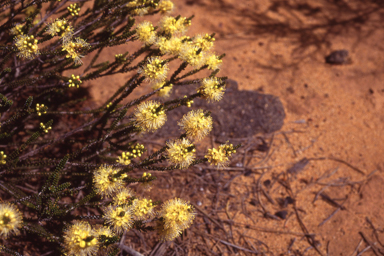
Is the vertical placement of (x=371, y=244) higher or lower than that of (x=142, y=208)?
lower

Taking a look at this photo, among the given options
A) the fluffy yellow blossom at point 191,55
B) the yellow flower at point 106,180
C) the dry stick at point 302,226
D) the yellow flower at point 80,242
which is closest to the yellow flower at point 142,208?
the yellow flower at point 106,180

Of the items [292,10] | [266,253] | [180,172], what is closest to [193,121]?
[180,172]

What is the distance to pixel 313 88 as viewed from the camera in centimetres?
484

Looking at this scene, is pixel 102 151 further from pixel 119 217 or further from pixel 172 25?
pixel 172 25

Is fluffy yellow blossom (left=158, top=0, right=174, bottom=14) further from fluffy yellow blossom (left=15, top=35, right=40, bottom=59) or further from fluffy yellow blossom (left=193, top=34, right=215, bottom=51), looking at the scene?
fluffy yellow blossom (left=15, top=35, right=40, bottom=59)

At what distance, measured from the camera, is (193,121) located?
233 centimetres

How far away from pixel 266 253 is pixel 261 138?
5.13ft

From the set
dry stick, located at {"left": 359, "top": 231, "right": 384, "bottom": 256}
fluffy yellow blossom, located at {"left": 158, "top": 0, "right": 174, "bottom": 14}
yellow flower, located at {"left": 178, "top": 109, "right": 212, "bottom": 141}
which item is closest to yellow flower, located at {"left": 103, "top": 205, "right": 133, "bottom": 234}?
yellow flower, located at {"left": 178, "top": 109, "right": 212, "bottom": 141}

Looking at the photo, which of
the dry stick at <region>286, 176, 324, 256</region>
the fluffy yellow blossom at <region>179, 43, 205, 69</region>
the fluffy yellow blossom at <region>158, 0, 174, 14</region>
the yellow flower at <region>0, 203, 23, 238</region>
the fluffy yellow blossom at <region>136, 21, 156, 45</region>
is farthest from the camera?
the dry stick at <region>286, 176, 324, 256</region>

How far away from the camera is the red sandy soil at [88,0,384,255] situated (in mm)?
3365

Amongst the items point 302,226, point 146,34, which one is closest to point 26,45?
point 146,34

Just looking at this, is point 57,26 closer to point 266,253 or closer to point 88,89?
point 88,89

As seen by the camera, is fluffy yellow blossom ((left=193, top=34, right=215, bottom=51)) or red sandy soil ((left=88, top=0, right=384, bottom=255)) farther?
red sandy soil ((left=88, top=0, right=384, bottom=255))

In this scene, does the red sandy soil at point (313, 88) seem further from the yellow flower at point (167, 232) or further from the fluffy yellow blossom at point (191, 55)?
the fluffy yellow blossom at point (191, 55)
